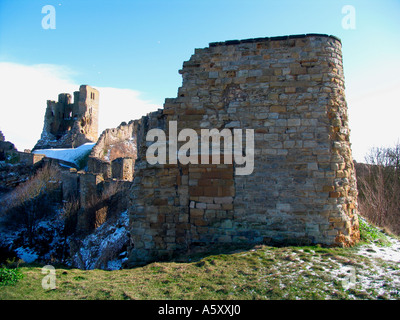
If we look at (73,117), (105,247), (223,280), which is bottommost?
(105,247)

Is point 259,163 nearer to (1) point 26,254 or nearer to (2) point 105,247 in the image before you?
(2) point 105,247

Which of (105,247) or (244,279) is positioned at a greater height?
(244,279)

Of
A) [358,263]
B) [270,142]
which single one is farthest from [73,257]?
[358,263]

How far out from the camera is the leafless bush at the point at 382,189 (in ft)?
56.9

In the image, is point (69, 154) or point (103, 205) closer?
point (103, 205)

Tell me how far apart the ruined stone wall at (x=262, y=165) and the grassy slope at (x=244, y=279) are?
792 millimetres

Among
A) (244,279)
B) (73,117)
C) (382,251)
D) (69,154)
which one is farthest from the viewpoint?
(73,117)

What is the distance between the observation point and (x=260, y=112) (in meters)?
7.11

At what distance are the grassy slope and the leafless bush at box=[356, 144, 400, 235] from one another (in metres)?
11.7

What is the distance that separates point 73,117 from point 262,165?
48527mm

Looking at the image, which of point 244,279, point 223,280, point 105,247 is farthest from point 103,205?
point 244,279

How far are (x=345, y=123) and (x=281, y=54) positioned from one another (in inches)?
88.7

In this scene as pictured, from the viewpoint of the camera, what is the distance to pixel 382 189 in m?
18.2

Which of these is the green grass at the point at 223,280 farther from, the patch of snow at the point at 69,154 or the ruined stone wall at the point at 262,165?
the patch of snow at the point at 69,154
